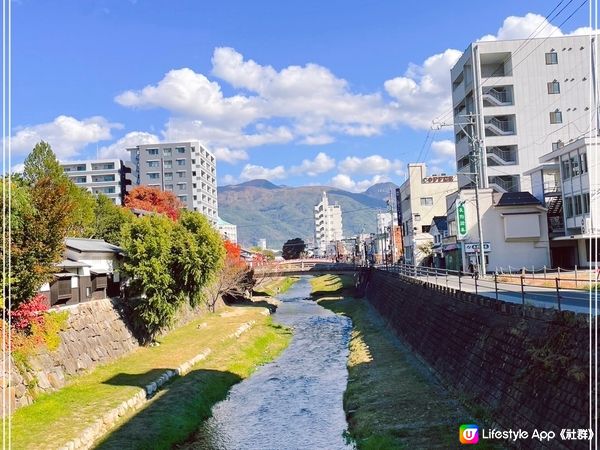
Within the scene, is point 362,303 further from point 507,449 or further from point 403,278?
point 507,449

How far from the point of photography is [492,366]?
18.3 metres

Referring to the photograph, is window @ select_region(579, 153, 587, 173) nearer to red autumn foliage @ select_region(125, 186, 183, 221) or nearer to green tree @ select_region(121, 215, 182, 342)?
green tree @ select_region(121, 215, 182, 342)

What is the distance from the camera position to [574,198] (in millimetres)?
45000

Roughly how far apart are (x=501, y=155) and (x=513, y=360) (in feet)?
180

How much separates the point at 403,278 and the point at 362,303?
822 inches

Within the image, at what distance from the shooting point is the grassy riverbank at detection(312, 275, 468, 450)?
56.1 feet

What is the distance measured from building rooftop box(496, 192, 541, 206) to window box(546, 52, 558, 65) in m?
23.0

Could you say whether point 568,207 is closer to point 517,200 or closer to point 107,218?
point 517,200

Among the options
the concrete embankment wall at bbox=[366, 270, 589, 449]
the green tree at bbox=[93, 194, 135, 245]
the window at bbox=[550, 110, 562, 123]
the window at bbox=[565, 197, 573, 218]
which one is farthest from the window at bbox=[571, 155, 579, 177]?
the green tree at bbox=[93, 194, 135, 245]

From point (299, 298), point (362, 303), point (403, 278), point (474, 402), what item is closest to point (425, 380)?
point (474, 402)

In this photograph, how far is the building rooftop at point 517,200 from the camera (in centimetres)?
5066

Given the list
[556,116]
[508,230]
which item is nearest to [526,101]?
[556,116]

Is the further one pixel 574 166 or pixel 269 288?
pixel 269 288

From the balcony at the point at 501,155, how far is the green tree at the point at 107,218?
144 ft
